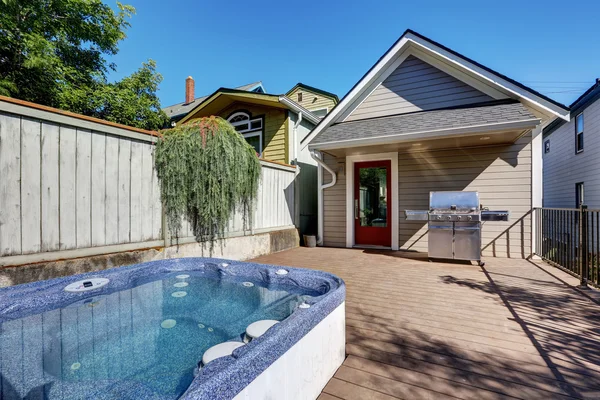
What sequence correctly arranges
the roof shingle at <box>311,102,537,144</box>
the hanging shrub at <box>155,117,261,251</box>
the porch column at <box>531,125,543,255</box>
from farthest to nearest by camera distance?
1. the porch column at <box>531,125,543,255</box>
2. the roof shingle at <box>311,102,537,144</box>
3. the hanging shrub at <box>155,117,261,251</box>

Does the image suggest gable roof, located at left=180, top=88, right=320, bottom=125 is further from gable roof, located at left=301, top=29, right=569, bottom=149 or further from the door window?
the door window

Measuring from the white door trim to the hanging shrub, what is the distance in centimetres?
293

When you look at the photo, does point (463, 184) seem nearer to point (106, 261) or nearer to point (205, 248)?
point (205, 248)

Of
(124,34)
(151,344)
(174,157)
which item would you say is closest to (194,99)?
(124,34)

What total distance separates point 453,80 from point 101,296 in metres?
7.19

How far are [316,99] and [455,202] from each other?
8.50 m

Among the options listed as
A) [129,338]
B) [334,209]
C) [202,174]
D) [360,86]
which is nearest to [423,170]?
[334,209]

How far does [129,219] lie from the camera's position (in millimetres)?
3406

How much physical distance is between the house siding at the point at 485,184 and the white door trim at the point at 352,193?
100 millimetres

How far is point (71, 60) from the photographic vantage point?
35.8 ft

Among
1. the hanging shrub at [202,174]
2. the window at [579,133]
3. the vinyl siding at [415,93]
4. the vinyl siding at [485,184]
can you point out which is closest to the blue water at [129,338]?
the hanging shrub at [202,174]

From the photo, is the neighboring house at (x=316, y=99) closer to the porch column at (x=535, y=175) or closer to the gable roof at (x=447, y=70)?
the gable roof at (x=447, y=70)

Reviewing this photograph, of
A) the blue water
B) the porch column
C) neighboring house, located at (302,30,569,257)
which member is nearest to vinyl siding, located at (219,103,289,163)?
neighboring house, located at (302,30,569,257)

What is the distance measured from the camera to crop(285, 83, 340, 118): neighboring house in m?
11.5
